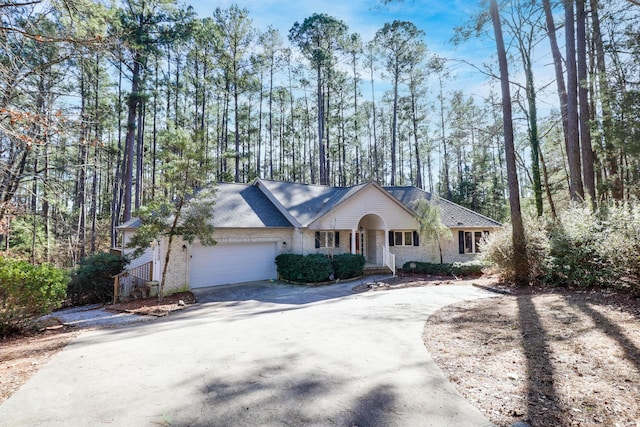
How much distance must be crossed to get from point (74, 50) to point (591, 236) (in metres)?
13.0

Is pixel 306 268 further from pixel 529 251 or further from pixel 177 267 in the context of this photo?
pixel 529 251

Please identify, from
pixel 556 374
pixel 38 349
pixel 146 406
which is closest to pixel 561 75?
pixel 556 374

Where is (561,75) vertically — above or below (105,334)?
above

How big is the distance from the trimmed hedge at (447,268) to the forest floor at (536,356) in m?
8.99

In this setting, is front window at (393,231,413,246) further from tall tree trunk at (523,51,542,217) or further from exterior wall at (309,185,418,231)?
tall tree trunk at (523,51,542,217)

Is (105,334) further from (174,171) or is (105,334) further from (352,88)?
(352,88)

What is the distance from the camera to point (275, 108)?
33.0 m

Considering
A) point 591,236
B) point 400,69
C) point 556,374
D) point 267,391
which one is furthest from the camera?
point 400,69

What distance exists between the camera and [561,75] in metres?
14.2

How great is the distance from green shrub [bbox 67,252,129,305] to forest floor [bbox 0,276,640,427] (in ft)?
18.3

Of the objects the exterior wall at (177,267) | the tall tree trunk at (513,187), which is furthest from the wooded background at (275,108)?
the exterior wall at (177,267)

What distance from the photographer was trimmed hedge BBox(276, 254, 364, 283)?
14.7 m

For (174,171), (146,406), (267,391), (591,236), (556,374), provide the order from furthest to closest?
(174,171)
(591,236)
(556,374)
(267,391)
(146,406)

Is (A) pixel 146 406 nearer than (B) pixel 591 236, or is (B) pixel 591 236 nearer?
(A) pixel 146 406
